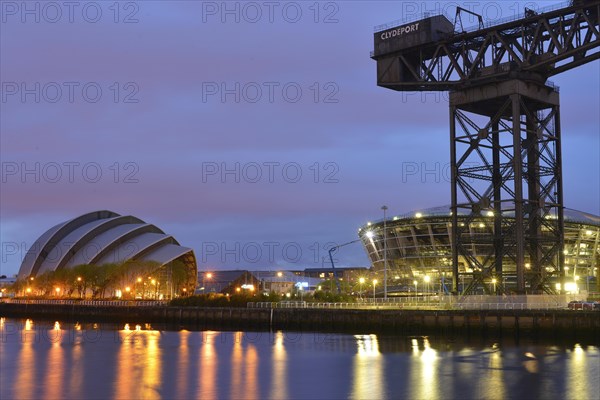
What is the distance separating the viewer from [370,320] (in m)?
75.6

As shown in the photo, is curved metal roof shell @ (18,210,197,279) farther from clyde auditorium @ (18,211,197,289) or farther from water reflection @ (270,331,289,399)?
water reflection @ (270,331,289,399)

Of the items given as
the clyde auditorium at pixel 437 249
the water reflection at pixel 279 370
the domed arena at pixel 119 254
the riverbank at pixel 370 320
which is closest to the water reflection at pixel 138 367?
the water reflection at pixel 279 370

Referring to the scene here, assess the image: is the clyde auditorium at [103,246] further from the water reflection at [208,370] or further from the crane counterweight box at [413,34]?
the water reflection at [208,370]

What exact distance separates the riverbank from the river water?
1.83 metres

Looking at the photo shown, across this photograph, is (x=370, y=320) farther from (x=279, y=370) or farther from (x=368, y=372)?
(x=368, y=372)

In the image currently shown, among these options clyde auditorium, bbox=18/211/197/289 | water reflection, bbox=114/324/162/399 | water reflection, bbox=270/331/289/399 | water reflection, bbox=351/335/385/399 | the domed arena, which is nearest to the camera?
water reflection, bbox=351/335/385/399

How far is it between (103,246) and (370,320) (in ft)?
307

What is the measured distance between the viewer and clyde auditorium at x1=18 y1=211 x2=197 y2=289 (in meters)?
155

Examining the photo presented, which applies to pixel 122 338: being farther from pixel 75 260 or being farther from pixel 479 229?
pixel 75 260

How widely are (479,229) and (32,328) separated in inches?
2918

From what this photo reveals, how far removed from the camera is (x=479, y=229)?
130 metres

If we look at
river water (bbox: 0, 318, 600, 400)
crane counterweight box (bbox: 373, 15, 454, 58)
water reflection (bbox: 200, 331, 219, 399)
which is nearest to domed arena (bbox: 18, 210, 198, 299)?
river water (bbox: 0, 318, 600, 400)

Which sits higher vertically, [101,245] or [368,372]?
[101,245]

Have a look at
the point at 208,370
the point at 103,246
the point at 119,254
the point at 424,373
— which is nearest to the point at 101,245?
the point at 103,246
